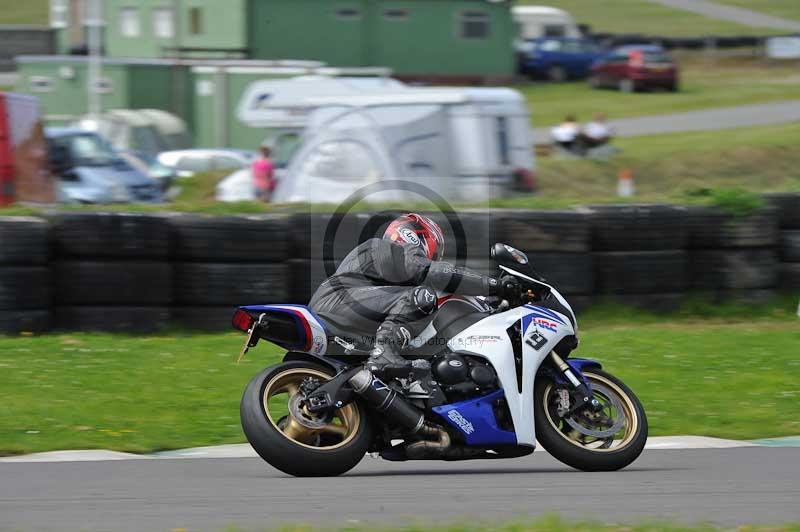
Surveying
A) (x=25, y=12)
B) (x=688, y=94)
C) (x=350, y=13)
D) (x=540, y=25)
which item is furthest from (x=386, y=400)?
(x=25, y=12)

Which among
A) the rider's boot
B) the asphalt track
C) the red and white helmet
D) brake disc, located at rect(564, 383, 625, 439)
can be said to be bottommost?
the asphalt track

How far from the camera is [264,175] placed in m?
19.8

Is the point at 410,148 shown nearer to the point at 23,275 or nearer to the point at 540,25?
the point at 23,275

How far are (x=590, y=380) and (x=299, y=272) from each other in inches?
192

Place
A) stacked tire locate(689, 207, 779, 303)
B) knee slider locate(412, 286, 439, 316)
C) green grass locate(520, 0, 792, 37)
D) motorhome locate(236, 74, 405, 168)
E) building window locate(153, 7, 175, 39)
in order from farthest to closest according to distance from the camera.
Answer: green grass locate(520, 0, 792, 37) < building window locate(153, 7, 175, 39) < motorhome locate(236, 74, 405, 168) < stacked tire locate(689, 207, 779, 303) < knee slider locate(412, 286, 439, 316)

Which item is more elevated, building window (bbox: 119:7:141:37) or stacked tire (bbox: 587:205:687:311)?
building window (bbox: 119:7:141:37)

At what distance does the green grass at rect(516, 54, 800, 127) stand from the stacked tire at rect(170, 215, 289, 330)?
83.5ft

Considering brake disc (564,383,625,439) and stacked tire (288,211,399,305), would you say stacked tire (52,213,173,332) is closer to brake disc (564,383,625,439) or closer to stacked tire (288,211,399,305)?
stacked tire (288,211,399,305)

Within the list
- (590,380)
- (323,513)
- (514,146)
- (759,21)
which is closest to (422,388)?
(590,380)

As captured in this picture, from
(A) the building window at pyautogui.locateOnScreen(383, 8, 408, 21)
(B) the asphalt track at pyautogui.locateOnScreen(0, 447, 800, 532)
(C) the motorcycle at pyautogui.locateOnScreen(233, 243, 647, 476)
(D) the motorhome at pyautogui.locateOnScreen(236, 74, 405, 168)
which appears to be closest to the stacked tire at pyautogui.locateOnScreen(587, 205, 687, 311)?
(B) the asphalt track at pyautogui.locateOnScreen(0, 447, 800, 532)

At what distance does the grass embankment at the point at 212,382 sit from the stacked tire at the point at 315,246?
727 mm

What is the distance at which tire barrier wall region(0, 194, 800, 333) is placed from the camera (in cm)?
1084

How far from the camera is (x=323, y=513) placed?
5.57 metres

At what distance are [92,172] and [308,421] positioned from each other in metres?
14.7
